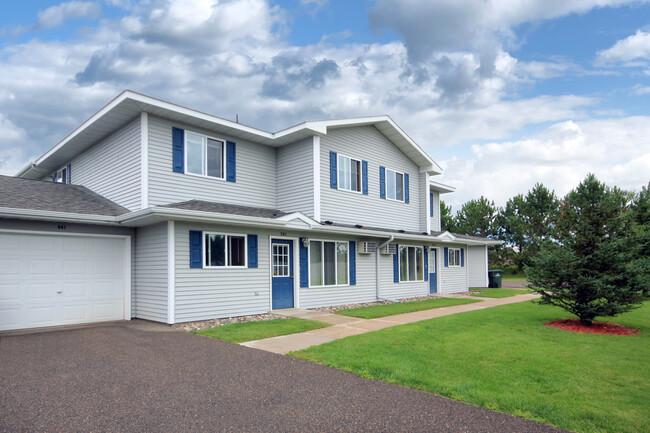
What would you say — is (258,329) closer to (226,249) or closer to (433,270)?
(226,249)

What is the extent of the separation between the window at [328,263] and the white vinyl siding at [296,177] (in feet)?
3.99

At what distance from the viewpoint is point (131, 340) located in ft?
26.8

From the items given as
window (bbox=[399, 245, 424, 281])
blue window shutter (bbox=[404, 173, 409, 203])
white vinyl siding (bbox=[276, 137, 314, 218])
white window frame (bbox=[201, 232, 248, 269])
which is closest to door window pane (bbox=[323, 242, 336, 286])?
white vinyl siding (bbox=[276, 137, 314, 218])

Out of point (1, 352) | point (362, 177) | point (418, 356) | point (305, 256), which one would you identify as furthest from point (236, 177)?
point (418, 356)

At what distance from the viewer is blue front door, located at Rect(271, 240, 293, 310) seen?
12.3 metres

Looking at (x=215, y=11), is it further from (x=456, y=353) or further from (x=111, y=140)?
(x=456, y=353)

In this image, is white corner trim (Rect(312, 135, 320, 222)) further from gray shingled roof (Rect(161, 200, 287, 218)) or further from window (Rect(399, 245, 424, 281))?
window (Rect(399, 245, 424, 281))

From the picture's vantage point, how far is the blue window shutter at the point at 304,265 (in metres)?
12.9

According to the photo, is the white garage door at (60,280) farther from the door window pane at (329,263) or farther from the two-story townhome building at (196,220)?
the door window pane at (329,263)

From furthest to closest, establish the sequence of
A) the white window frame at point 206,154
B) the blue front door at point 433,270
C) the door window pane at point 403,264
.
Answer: the blue front door at point 433,270, the door window pane at point 403,264, the white window frame at point 206,154

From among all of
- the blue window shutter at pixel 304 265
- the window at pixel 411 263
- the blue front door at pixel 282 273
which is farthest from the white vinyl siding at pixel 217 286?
the window at pixel 411 263

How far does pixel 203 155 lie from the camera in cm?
1244

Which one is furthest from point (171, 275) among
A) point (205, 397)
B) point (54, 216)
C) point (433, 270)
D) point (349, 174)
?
point (433, 270)

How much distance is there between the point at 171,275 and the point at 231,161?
453cm
